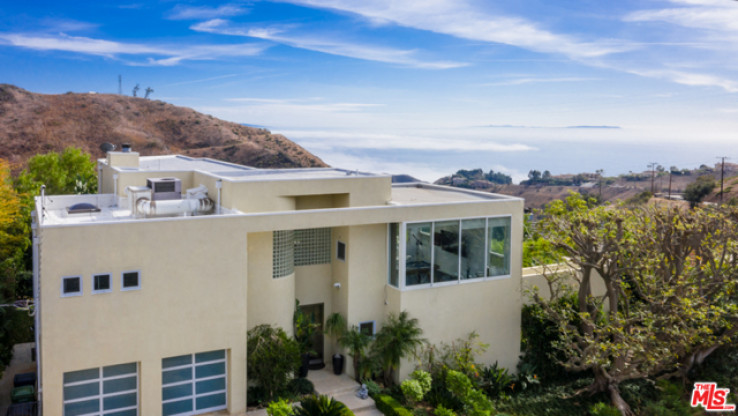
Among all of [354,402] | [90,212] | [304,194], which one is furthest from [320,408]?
[90,212]

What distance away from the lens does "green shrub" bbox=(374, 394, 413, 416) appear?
15.8 meters

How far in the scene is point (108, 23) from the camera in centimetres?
8319

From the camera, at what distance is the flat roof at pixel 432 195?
800 inches

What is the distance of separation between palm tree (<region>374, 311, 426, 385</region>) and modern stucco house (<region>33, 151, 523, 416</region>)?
0.37 metres

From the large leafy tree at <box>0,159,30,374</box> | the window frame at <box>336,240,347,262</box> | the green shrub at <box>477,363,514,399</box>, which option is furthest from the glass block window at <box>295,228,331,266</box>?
the large leafy tree at <box>0,159,30,374</box>

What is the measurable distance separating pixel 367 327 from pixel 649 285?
28.4 feet

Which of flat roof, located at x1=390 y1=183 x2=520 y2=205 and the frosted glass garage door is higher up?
flat roof, located at x1=390 y1=183 x2=520 y2=205

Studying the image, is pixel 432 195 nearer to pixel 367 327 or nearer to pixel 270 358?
pixel 367 327

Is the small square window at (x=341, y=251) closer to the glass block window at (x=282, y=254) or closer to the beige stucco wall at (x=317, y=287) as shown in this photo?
the beige stucco wall at (x=317, y=287)

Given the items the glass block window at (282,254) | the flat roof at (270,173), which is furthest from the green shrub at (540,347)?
the glass block window at (282,254)

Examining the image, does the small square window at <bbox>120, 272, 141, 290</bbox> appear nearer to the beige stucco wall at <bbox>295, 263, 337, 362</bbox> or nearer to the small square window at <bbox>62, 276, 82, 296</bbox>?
the small square window at <bbox>62, 276, 82, 296</bbox>

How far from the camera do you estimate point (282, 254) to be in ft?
57.0

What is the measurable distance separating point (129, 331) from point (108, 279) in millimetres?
1398

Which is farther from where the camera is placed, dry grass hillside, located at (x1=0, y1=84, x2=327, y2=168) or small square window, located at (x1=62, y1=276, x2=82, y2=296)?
dry grass hillside, located at (x1=0, y1=84, x2=327, y2=168)
